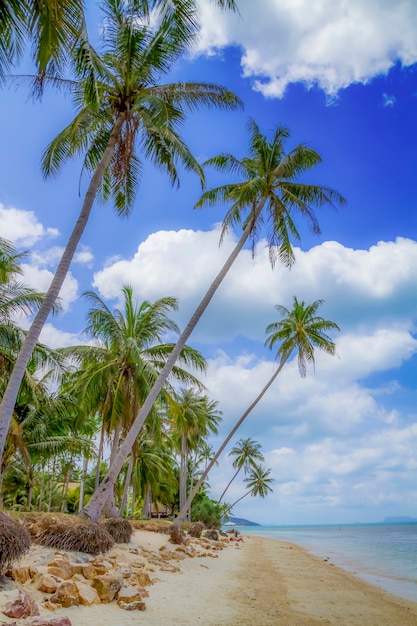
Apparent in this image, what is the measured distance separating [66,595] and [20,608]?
1.01 m

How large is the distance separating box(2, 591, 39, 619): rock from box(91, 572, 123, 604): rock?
145 centimetres

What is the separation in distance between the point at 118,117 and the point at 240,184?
6809 mm

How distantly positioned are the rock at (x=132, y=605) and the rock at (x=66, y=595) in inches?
24.7

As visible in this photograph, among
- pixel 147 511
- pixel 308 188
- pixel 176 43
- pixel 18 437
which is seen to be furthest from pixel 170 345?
pixel 147 511

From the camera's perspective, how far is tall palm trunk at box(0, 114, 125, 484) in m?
7.78

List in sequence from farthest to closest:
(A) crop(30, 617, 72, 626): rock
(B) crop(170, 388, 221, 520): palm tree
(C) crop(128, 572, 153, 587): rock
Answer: (B) crop(170, 388, 221, 520): palm tree < (C) crop(128, 572, 153, 587): rock < (A) crop(30, 617, 72, 626): rock

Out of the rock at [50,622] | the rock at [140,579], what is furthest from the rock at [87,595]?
A: the rock at [140,579]

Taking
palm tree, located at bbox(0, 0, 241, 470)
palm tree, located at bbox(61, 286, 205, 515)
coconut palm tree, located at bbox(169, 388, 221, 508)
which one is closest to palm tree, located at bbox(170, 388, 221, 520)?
coconut palm tree, located at bbox(169, 388, 221, 508)

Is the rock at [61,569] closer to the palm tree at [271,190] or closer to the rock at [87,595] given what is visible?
the rock at [87,595]

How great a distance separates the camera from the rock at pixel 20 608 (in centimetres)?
446

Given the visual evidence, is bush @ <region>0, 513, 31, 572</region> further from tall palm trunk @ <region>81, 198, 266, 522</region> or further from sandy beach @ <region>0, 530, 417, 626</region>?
tall palm trunk @ <region>81, 198, 266, 522</region>

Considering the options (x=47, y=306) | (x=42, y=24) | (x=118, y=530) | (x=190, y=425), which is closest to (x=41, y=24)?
(x=42, y=24)

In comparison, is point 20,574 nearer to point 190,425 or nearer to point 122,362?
point 122,362

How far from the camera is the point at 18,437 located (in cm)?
1662
